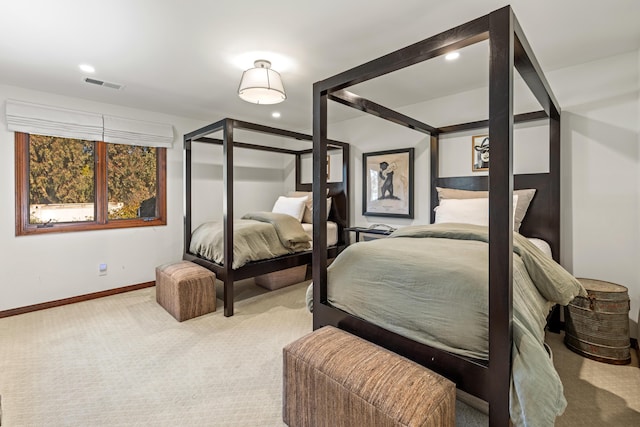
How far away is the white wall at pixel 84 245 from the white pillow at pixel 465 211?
3.25 meters

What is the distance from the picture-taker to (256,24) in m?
2.01

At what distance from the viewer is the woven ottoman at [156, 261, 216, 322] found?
9.59 feet

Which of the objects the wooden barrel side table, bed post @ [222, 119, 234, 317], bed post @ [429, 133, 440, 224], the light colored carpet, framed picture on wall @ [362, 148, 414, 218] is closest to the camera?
the light colored carpet

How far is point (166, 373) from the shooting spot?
2.07m

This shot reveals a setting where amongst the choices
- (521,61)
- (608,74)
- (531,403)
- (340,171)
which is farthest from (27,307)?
(608,74)

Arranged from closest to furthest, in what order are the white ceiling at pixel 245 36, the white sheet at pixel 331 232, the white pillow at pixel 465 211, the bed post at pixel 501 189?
the bed post at pixel 501 189 → the white ceiling at pixel 245 36 → the white pillow at pixel 465 211 → the white sheet at pixel 331 232

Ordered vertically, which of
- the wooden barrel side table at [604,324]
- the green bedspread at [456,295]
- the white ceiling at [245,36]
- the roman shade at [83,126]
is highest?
the white ceiling at [245,36]

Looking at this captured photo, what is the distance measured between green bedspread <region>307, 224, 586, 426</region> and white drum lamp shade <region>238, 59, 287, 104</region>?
59.6 inches

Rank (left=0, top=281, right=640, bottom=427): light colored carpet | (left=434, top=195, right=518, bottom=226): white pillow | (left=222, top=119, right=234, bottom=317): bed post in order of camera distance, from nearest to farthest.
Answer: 1. (left=0, top=281, right=640, bottom=427): light colored carpet
2. (left=434, top=195, right=518, bottom=226): white pillow
3. (left=222, top=119, right=234, bottom=317): bed post

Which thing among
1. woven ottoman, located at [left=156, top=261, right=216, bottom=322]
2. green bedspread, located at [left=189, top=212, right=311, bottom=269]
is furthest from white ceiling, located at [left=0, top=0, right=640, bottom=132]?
woven ottoman, located at [left=156, top=261, right=216, bottom=322]

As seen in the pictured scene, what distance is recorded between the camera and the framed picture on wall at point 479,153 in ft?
10.5

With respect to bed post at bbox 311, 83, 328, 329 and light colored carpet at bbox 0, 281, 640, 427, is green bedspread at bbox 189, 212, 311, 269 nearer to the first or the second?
light colored carpet at bbox 0, 281, 640, 427

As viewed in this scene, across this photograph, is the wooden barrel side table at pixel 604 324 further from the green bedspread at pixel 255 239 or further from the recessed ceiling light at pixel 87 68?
the recessed ceiling light at pixel 87 68

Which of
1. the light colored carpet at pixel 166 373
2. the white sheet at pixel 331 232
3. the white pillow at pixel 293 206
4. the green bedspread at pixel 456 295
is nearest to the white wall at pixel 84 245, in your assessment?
the light colored carpet at pixel 166 373
